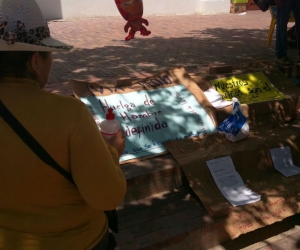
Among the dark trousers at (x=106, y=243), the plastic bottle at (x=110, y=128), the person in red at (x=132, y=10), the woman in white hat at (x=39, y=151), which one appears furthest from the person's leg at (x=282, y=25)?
the woman in white hat at (x=39, y=151)

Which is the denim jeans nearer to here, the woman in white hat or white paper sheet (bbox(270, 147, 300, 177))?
white paper sheet (bbox(270, 147, 300, 177))

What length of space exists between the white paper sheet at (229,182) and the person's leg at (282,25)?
275 cm

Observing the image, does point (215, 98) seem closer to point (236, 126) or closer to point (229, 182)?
point (236, 126)

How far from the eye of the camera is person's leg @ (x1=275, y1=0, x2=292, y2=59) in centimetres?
548

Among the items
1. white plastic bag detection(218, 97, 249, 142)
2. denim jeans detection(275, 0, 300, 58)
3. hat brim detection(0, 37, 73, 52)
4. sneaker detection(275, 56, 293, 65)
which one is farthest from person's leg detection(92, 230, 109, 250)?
denim jeans detection(275, 0, 300, 58)

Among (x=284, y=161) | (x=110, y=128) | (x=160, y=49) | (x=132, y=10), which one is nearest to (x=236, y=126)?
(x=284, y=161)

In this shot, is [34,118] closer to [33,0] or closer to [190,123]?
[33,0]

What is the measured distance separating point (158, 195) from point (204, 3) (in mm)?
10749

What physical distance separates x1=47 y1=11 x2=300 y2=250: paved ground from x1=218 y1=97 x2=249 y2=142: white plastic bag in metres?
0.90

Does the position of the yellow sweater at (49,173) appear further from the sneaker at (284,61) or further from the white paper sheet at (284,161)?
the sneaker at (284,61)

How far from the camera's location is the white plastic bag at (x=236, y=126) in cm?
378

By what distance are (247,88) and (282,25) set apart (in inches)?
62.2

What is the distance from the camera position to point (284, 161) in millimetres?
3795

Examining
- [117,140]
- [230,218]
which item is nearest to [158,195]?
[230,218]
